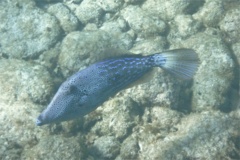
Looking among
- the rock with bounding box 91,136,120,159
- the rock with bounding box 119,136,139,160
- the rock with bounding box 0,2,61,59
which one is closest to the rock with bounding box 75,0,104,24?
the rock with bounding box 0,2,61,59

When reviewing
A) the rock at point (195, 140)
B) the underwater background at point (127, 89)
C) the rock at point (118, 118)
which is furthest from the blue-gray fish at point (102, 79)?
the rock at point (118, 118)

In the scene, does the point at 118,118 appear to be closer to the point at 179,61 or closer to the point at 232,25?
the point at 179,61

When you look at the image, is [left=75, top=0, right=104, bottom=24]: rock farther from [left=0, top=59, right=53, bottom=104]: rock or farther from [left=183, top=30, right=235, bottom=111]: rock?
[left=183, top=30, right=235, bottom=111]: rock

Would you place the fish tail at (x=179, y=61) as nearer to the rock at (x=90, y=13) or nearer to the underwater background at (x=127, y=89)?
the underwater background at (x=127, y=89)

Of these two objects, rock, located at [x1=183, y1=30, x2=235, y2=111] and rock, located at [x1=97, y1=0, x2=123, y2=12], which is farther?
rock, located at [x1=97, y1=0, x2=123, y2=12]

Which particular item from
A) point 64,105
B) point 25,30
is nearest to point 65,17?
point 25,30
